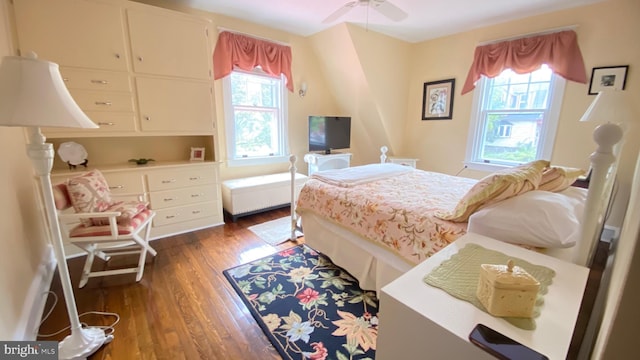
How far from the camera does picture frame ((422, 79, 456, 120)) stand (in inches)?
153

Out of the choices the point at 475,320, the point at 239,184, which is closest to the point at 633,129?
the point at 475,320

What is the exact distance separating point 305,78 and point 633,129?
12.7 feet

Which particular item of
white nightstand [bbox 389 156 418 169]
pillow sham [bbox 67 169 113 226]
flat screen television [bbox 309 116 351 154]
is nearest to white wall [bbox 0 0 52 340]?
pillow sham [bbox 67 169 113 226]

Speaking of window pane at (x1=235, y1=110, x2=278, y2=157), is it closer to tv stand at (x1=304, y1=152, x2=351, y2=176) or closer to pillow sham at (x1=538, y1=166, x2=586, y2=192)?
tv stand at (x1=304, y1=152, x2=351, y2=176)

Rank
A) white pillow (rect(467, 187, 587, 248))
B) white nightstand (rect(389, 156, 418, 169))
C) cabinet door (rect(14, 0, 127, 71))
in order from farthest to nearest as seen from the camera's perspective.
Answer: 1. white nightstand (rect(389, 156, 418, 169))
2. cabinet door (rect(14, 0, 127, 71))
3. white pillow (rect(467, 187, 587, 248))

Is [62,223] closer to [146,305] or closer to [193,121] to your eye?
[146,305]

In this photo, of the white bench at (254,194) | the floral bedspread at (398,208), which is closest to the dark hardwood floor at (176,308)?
the white bench at (254,194)

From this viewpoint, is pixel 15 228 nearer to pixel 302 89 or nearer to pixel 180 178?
pixel 180 178

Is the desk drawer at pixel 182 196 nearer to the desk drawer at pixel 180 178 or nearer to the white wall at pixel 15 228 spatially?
the desk drawer at pixel 180 178

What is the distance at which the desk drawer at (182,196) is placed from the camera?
2.78 m

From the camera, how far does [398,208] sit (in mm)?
1756

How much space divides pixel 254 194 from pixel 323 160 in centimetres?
122

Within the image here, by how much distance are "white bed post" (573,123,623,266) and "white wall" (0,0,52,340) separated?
255cm

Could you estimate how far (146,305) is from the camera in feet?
5.99
